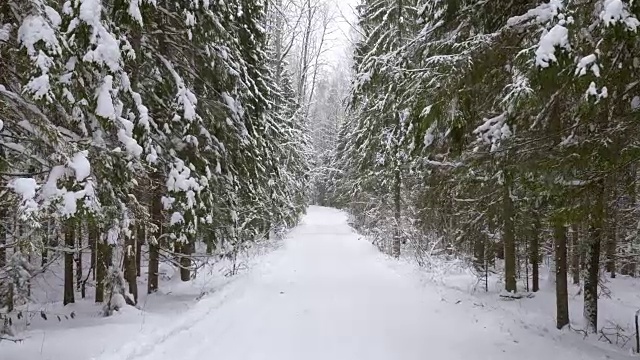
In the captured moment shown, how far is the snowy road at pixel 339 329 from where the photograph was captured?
6559 mm

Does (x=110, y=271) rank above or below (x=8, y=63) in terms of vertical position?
below

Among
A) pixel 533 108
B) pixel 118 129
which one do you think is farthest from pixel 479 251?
pixel 118 129

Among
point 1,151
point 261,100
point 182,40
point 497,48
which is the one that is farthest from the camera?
point 261,100

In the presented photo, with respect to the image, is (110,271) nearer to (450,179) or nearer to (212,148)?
(212,148)

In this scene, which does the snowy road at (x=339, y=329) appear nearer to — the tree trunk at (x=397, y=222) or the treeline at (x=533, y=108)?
the treeline at (x=533, y=108)

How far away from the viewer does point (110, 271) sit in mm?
8102

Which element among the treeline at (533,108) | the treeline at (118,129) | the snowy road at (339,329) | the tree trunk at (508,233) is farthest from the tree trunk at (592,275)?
the treeline at (118,129)

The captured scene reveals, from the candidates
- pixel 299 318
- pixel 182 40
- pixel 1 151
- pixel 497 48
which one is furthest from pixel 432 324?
pixel 182 40

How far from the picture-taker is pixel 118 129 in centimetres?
670

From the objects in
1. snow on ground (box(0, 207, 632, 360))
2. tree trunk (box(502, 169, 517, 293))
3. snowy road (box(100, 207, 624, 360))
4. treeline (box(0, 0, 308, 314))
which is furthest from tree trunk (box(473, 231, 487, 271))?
treeline (box(0, 0, 308, 314))

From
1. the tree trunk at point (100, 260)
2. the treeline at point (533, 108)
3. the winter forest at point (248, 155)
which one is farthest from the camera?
the tree trunk at point (100, 260)

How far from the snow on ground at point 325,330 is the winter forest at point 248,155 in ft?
0.26

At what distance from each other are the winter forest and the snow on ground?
0.08 meters

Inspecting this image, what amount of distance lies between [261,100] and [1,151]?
26.7 ft
